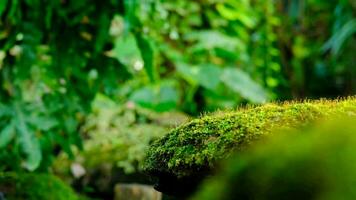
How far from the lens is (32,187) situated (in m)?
3.96

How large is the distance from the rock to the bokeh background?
49 cm

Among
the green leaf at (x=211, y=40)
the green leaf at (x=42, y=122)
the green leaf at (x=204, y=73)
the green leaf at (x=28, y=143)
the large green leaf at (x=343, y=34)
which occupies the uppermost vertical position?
the large green leaf at (x=343, y=34)

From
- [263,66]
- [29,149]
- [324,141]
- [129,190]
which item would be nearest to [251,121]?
[324,141]

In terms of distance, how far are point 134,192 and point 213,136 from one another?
126 inches

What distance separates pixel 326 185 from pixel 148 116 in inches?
212

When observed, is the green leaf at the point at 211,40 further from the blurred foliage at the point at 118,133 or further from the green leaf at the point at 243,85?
the blurred foliage at the point at 118,133

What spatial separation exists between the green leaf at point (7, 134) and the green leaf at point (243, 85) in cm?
291

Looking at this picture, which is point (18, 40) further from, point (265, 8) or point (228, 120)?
point (265, 8)

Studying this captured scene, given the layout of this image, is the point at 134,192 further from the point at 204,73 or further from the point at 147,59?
the point at 204,73

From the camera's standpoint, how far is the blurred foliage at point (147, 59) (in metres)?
4.14

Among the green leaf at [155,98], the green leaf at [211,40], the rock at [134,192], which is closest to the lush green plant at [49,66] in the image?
the rock at [134,192]

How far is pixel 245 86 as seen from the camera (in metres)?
6.61

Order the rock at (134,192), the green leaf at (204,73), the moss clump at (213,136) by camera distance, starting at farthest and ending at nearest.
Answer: the green leaf at (204,73)
the rock at (134,192)
the moss clump at (213,136)

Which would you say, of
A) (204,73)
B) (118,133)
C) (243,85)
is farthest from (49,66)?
(243,85)
